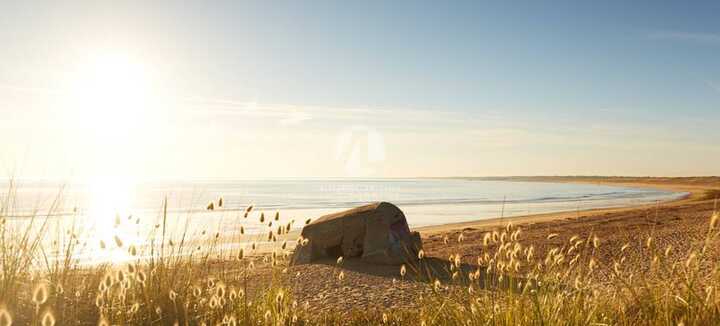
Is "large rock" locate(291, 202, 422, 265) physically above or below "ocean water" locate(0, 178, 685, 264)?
above

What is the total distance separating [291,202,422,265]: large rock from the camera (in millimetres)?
11750

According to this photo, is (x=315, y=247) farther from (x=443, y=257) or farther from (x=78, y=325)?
(x=78, y=325)

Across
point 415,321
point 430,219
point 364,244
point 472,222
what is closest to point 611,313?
point 415,321

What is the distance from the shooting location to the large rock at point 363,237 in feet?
38.5

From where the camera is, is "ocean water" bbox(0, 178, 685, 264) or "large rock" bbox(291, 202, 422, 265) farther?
"large rock" bbox(291, 202, 422, 265)

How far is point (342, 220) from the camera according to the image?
12.2 m

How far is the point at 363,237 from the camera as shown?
12.1 metres

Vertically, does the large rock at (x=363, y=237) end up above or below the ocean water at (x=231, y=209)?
above

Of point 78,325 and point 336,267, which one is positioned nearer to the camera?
point 78,325

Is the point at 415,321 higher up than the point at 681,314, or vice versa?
the point at 681,314

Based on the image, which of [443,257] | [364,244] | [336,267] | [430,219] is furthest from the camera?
[430,219]

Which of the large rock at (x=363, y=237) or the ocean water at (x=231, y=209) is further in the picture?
the large rock at (x=363, y=237)

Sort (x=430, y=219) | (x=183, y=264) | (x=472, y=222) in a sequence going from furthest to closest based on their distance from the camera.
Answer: (x=430, y=219) < (x=472, y=222) < (x=183, y=264)

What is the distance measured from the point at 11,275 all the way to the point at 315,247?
26.4ft
